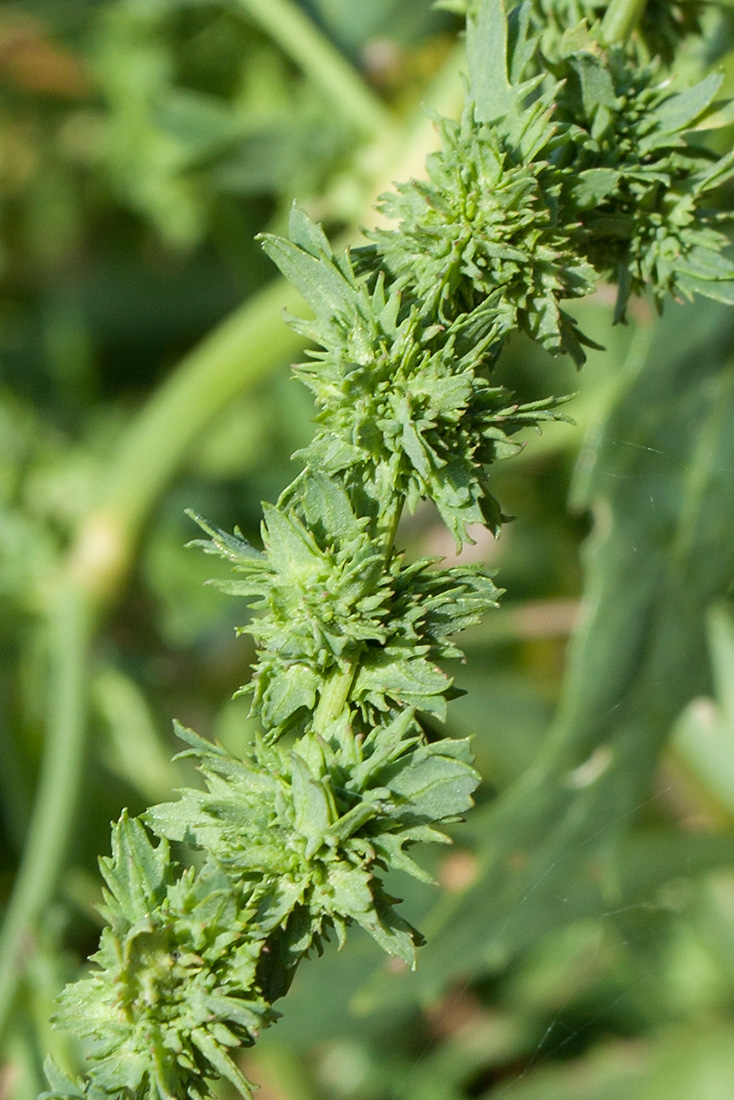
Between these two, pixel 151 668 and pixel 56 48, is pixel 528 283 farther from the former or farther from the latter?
pixel 56 48

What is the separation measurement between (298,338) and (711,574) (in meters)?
0.47

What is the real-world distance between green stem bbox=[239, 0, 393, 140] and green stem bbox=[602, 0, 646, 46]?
0.68 metres

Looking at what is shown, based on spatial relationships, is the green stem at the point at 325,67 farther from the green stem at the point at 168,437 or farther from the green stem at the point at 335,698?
the green stem at the point at 335,698

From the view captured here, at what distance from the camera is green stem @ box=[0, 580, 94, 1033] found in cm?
109

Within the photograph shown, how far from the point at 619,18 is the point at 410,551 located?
1026 mm

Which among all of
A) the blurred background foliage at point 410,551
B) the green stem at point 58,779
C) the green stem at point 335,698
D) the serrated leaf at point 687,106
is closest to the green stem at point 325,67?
the blurred background foliage at point 410,551

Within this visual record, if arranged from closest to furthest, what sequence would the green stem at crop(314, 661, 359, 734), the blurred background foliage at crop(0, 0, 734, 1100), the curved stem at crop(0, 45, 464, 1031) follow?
1. the green stem at crop(314, 661, 359, 734)
2. the blurred background foliage at crop(0, 0, 734, 1100)
3. the curved stem at crop(0, 45, 464, 1031)

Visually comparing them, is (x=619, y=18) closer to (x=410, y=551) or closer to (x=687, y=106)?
(x=687, y=106)

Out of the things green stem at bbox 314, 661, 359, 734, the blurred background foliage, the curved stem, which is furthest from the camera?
the curved stem

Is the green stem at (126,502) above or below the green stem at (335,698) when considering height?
above

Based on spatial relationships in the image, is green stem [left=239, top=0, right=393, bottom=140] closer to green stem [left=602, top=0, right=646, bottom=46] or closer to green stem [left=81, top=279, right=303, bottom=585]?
green stem [left=81, top=279, right=303, bottom=585]

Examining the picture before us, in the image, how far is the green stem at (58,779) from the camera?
3.59 feet

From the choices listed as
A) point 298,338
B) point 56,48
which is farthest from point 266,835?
point 56,48

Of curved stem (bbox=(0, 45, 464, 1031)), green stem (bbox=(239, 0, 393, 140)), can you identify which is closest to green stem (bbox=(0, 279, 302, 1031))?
curved stem (bbox=(0, 45, 464, 1031))
